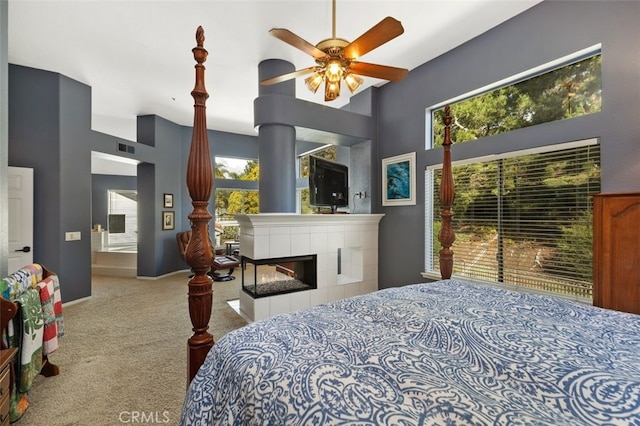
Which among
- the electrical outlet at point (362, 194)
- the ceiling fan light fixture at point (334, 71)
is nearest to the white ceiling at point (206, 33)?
the ceiling fan light fixture at point (334, 71)

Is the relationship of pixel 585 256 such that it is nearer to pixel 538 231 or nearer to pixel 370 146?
pixel 538 231

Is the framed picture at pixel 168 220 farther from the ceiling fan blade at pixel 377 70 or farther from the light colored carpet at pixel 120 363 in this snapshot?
the ceiling fan blade at pixel 377 70

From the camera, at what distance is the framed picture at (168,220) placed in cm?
575

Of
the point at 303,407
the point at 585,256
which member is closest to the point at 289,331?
the point at 303,407

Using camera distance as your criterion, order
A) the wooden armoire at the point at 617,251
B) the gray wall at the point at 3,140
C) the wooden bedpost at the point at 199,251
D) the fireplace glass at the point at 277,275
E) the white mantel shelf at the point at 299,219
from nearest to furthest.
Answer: the wooden bedpost at the point at 199,251
the wooden armoire at the point at 617,251
the gray wall at the point at 3,140
the white mantel shelf at the point at 299,219
the fireplace glass at the point at 277,275

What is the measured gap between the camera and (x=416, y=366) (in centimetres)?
83

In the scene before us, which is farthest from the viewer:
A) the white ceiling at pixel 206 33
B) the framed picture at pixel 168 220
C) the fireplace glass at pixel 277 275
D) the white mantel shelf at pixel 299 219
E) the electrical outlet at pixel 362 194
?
the framed picture at pixel 168 220

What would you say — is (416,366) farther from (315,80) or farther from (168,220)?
(168,220)

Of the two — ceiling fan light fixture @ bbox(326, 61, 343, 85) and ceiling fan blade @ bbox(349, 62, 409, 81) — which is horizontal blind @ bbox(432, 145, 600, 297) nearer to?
ceiling fan blade @ bbox(349, 62, 409, 81)

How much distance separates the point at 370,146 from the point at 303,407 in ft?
12.9

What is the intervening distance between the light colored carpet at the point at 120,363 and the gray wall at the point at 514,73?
99.3 inches

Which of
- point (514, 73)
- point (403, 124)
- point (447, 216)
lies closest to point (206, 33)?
point (403, 124)

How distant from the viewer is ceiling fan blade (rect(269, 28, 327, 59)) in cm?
182
